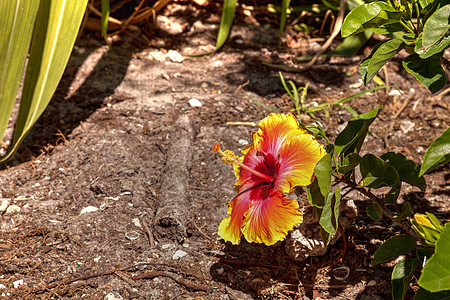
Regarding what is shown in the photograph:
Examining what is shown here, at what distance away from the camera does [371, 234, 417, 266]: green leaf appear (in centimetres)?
100

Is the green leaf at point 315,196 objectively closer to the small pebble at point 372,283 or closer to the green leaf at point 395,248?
the green leaf at point 395,248

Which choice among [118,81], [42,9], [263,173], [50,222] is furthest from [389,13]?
[118,81]

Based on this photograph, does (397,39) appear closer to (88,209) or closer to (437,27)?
(437,27)

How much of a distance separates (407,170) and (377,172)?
0.09 metres

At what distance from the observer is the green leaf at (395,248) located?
996 millimetres

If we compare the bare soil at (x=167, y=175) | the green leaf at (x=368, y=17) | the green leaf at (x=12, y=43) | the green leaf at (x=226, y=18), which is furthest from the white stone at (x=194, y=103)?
the green leaf at (x=368, y=17)

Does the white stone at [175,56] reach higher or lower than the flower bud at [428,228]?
lower

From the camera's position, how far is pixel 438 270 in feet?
2.48

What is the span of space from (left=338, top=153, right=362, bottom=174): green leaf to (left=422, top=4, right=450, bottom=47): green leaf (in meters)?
0.28

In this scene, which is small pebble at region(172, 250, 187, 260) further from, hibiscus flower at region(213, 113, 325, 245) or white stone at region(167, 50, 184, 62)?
white stone at region(167, 50, 184, 62)

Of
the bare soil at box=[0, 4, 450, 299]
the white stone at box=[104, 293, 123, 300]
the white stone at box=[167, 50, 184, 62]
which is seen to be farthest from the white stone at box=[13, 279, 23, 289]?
the white stone at box=[167, 50, 184, 62]

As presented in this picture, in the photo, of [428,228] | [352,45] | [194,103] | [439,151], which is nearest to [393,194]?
[428,228]

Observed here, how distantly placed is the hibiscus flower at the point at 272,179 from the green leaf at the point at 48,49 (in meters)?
0.82

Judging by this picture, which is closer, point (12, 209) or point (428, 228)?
point (428, 228)
